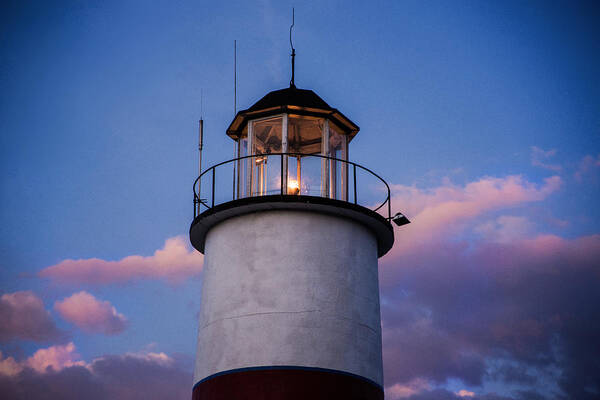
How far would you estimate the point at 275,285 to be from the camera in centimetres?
1490

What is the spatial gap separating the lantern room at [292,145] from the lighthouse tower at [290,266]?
0.09 feet

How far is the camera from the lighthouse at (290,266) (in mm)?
14305

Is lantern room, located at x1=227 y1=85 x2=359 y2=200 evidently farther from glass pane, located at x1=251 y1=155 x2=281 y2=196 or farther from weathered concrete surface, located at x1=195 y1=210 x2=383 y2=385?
weathered concrete surface, located at x1=195 y1=210 x2=383 y2=385

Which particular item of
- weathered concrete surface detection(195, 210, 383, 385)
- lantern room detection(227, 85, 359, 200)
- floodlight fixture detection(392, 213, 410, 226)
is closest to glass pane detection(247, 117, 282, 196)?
lantern room detection(227, 85, 359, 200)

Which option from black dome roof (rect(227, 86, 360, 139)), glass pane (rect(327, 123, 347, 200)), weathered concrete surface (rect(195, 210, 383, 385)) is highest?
black dome roof (rect(227, 86, 360, 139))

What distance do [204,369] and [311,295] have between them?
2745mm

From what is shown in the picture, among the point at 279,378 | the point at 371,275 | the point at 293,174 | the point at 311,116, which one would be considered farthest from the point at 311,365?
the point at 311,116

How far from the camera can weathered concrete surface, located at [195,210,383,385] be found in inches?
568

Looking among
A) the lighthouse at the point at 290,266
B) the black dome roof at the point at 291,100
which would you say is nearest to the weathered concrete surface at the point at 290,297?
the lighthouse at the point at 290,266

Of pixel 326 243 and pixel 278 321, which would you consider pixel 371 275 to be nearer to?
pixel 326 243

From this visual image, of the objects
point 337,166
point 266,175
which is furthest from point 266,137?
point 337,166

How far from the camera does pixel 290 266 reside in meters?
15.0

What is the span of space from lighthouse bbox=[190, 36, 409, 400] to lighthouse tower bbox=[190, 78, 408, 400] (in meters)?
0.02

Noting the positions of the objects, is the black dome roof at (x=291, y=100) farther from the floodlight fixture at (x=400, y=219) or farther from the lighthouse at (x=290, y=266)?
the floodlight fixture at (x=400, y=219)
